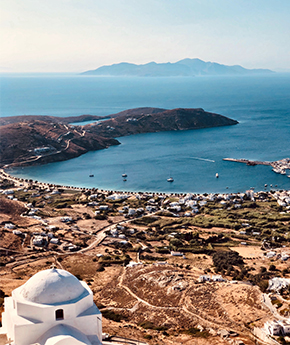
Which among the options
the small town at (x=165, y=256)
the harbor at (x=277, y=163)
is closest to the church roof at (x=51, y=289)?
the small town at (x=165, y=256)

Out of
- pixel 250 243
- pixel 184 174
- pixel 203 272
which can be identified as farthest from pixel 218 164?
pixel 203 272

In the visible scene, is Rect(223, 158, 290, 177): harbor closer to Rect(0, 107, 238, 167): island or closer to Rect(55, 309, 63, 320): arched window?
Rect(0, 107, 238, 167): island

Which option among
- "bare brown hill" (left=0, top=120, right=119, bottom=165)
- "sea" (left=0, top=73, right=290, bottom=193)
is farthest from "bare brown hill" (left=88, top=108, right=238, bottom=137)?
"bare brown hill" (left=0, top=120, right=119, bottom=165)

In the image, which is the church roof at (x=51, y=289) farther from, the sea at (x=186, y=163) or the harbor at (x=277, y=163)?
the harbor at (x=277, y=163)

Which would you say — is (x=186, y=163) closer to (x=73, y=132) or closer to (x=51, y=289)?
(x=73, y=132)

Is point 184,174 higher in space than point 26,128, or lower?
lower

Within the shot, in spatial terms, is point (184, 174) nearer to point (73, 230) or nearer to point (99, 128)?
point (73, 230)
